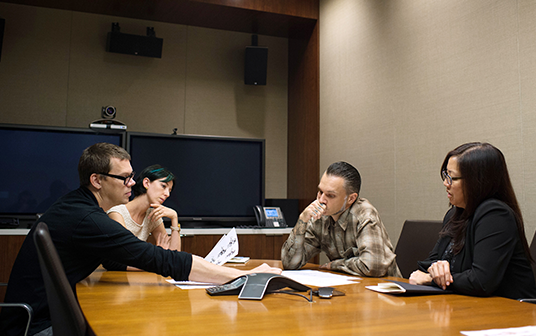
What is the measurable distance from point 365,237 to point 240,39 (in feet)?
11.0

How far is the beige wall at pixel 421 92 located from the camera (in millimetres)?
2332

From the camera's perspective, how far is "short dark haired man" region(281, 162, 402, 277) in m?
2.16

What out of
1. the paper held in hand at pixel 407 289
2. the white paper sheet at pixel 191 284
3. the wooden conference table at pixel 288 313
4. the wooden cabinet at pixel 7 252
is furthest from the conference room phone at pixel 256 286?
the wooden cabinet at pixel 7 252

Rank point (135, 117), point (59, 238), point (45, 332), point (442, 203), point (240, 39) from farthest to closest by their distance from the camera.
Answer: point (240, 39)
point (135, 117)
point (442, 203)
point (59, 238)
point (45, 332)

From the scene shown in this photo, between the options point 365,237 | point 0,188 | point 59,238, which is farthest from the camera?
point 0,188

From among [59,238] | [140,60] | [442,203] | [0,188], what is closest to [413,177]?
[442,203]

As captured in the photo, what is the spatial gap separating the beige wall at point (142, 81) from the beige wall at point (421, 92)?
2.69ft

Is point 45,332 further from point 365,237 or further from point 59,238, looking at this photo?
point 365,237

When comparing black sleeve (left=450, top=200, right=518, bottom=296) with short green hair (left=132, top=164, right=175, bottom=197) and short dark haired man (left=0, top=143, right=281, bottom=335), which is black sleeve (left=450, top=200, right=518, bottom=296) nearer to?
short dark haired man (left=0, top=143, right=281, bottom=335)

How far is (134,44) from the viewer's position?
4.22 metres

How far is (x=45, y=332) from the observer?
1.44 m

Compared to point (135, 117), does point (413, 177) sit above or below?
below

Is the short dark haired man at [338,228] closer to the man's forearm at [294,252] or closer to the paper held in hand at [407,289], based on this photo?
the man's forearm at [294,252]

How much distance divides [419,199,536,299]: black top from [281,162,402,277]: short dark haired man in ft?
1.76
